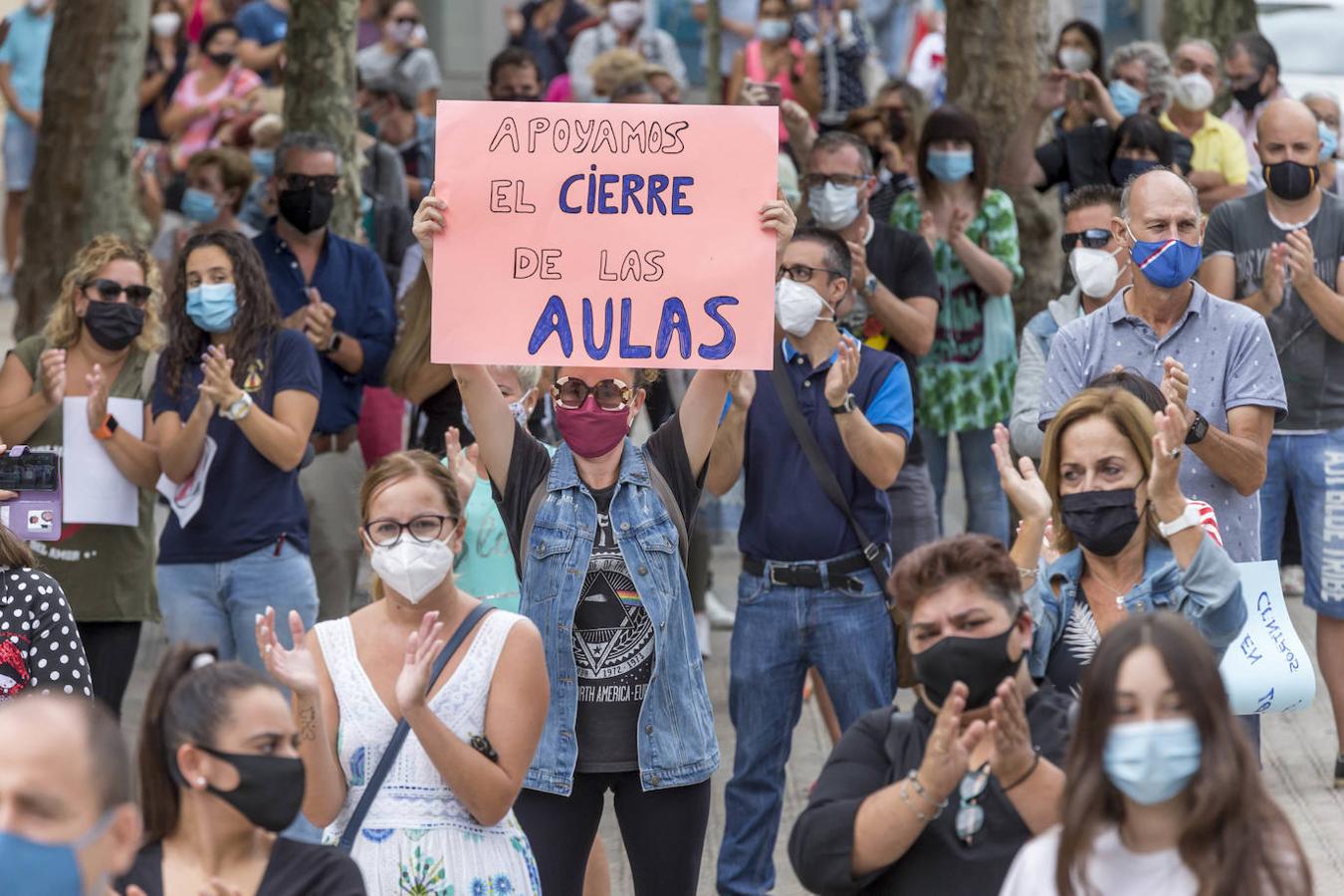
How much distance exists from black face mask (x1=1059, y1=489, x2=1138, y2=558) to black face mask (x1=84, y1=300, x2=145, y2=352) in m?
3.47

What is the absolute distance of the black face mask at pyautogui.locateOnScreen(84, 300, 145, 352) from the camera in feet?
A: 22.5

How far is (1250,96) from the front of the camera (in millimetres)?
11367

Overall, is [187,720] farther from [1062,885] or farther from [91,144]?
[91,144]

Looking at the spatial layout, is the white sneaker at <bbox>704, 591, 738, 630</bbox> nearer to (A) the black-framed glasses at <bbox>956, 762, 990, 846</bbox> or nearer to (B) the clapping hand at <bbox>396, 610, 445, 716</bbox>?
(B) the clapping hand at <bbox>396, 610, 445, 716</bbox>

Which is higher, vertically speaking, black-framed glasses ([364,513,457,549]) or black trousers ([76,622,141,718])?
black-framed glasses ([364,513,457,549])

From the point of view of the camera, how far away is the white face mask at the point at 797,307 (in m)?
6.50

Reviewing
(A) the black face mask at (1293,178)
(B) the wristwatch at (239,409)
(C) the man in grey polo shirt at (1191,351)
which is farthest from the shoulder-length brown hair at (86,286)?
(A) the black face mask at (1293,178)

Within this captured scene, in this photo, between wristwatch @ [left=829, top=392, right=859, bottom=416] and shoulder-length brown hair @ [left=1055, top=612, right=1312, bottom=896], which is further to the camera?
wristwatch @ [left=829, top=392, right=859, bottom=416]

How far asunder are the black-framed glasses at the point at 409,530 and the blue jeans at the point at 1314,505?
3515 mm

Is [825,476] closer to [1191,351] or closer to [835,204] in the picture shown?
[1191,351]

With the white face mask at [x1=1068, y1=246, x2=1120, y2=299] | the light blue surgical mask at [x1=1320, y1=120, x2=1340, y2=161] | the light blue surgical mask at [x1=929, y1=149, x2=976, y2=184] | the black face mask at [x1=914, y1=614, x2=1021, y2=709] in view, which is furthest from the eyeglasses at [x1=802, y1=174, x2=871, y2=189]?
the black face mask at [x1=914, y1=614, x2=1021, y2=709]

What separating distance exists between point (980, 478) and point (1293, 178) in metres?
2.23

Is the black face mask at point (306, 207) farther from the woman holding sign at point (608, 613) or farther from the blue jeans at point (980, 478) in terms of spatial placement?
the woman holding sign at point (608, 613)

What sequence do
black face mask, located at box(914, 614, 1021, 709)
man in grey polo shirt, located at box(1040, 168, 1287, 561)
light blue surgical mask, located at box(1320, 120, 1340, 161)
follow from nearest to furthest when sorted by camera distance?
1. black face mask, located at box(914, 614, 1021, 709)
2. man in grey polo shirt, located at box(1040, 168, 1287, 561)
3. light blue surgical mask, located at box(1320, 120, 1340, 161)
